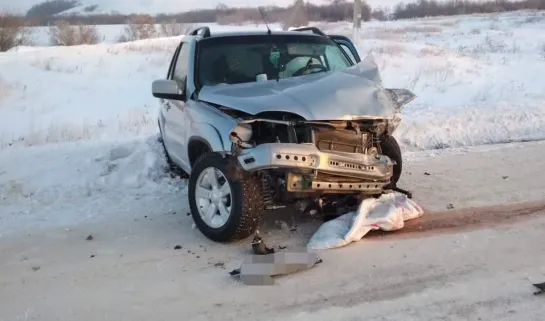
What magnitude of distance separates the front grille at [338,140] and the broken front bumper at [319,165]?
0.13m

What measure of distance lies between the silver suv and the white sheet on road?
14cm

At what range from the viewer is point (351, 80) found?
5.32 meters

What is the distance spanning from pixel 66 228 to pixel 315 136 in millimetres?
2672

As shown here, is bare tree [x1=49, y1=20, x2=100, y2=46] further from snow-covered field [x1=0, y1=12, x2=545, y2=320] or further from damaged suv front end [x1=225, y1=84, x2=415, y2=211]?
damaged suv front end [x1=225, y1=84, x2=415, y2=211]

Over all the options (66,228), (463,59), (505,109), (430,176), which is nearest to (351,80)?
(430,176)

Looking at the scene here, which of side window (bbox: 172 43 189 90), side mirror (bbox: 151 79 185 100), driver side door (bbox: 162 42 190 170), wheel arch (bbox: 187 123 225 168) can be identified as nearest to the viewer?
wheel arch (bbox: 187 123 225 168)

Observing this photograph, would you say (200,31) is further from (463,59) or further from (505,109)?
(463,59)

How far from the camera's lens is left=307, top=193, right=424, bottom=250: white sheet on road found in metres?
4.85

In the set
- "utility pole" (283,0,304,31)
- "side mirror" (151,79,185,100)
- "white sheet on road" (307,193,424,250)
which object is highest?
"utility pole" (283,0,304,31)

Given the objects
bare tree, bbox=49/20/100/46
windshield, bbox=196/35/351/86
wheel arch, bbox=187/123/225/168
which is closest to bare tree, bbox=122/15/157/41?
bare tree, bbox=49/20/100/46

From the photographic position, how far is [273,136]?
16.2 ft

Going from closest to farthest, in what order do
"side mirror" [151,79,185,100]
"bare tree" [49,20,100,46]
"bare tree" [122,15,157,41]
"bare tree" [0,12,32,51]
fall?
"side mirror" [151,79,185,100]
"bare tree" [0,12,32,51]
"bare tree" [49,20,100,46]
"bare tree" [122,15,157,41]

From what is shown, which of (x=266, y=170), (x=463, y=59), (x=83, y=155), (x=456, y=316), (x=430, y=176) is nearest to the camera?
(x=456, y=316)

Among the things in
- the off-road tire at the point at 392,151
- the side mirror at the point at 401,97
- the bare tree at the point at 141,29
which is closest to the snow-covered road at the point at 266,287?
the off-road tire at the point at 392,151
